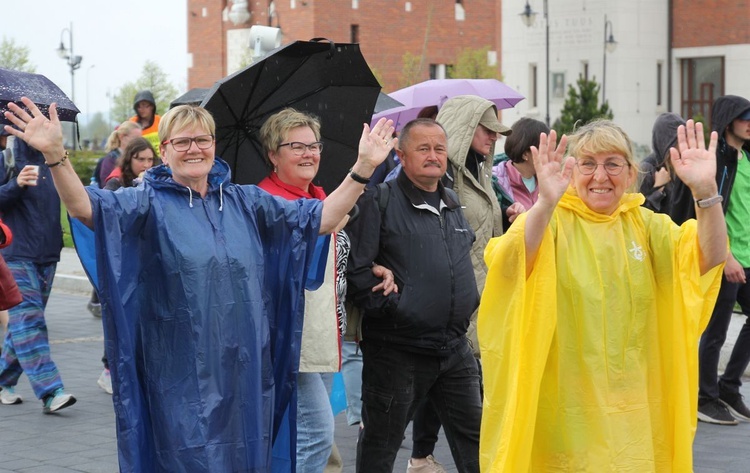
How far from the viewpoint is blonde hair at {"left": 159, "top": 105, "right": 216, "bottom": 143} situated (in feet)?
15.2

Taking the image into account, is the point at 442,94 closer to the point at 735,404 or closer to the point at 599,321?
the point at 735,404

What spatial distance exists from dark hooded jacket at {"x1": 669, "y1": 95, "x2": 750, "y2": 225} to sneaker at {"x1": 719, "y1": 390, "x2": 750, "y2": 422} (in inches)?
47.4

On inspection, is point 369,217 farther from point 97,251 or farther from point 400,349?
point 97,251

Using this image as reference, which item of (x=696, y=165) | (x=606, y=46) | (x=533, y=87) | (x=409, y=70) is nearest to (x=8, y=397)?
(x=696, y=165)

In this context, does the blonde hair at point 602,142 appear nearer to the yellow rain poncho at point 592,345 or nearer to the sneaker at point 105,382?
the yellow rain poncho at point 592,345

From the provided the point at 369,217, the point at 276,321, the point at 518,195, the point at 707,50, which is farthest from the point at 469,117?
the point at 707,50

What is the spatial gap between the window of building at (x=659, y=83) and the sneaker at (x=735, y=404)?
43.6 meters

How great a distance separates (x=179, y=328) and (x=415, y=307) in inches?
58.0

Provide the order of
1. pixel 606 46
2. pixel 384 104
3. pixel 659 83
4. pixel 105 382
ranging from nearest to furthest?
pixel 105 382 → pixel 384 104 → pixel 606 46 → pixel 659 83

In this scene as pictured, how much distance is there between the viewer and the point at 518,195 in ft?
25.8

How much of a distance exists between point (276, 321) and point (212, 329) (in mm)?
464

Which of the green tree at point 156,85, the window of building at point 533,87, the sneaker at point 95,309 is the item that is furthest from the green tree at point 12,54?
the sneaker at point 95,309

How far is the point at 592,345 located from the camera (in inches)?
183

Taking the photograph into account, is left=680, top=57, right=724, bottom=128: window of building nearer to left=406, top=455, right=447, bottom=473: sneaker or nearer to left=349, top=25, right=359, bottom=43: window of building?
left=349, top=25, right=359, bottom=43: window of building
